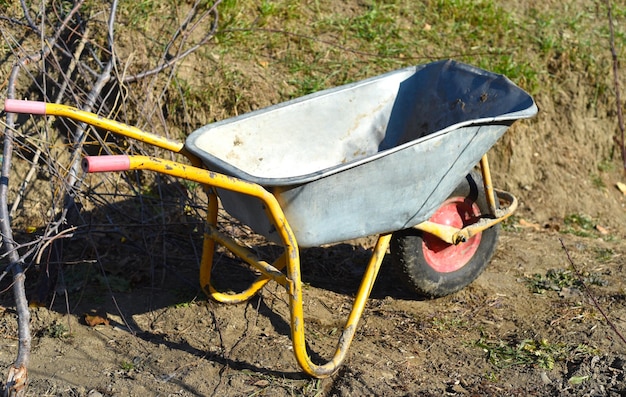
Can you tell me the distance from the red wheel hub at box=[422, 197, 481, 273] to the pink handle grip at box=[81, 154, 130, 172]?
1855mm

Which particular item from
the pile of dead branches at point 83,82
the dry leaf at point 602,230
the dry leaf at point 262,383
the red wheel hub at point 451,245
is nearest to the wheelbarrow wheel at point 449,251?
the red wheel hub at point 451,245

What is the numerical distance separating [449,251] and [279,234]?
1301 millimetres

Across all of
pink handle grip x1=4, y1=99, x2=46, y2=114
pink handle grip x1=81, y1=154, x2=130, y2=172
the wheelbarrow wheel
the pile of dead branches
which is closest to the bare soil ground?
the wheelbarrow wheel

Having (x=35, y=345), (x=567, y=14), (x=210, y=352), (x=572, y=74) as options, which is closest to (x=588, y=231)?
(x=572, y=74)

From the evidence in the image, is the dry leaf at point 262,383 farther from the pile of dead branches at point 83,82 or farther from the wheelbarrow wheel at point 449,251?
the pile of dead branches at point 83,82

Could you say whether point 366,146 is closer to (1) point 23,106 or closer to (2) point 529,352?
(2) point 529,352

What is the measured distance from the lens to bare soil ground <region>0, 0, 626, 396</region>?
11.5 ft

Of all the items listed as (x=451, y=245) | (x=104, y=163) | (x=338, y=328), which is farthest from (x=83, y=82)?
(x=104, y=163)

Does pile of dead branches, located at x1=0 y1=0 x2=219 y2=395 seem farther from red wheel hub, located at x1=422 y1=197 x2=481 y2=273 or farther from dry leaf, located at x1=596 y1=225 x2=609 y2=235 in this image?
dry leaf, located at x1=596 y1=225 x2=609 y2=235

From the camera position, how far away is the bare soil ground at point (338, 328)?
11.5 feet

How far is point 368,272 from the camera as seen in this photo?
11.8ft

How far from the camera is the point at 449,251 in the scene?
4.25 metres

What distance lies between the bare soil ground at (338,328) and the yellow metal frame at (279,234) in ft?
0.46

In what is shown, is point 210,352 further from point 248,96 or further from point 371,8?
point 371,8
